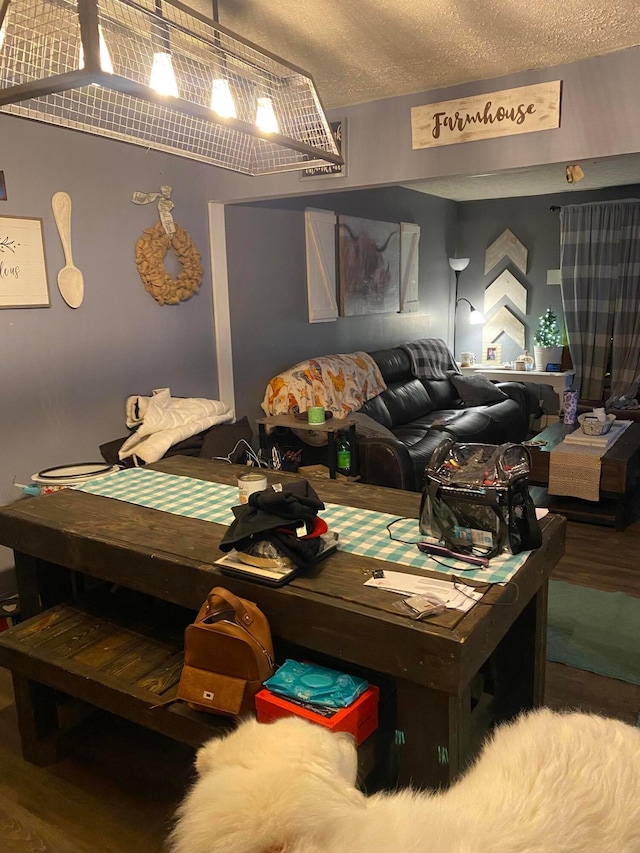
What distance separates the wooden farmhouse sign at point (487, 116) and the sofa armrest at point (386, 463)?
165 cm

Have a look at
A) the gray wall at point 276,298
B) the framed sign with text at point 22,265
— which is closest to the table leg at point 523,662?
the framed sign with text at point 22,265

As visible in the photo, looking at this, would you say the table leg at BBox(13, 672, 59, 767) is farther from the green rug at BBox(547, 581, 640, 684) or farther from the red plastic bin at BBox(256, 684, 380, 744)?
the green rug at BBox(547, 581, 640, 684)

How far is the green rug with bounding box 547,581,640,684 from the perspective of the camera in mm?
2564

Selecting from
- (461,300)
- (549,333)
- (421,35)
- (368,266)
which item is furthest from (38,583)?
(461,300)

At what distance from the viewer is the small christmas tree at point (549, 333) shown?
6820 mm

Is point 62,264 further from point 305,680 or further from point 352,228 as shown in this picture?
point 352,228

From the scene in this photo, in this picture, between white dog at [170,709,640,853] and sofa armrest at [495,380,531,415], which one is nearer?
white dog at [170,709,640,853]

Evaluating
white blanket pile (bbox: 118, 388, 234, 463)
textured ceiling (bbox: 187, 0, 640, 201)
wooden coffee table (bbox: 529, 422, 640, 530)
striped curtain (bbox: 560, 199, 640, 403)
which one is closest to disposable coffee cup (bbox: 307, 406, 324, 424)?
white blanket pile (bbox: 118, 388, 234, 463)

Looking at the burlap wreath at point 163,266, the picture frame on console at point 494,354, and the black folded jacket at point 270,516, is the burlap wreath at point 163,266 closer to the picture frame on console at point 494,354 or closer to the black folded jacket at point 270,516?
the black folded jacket at point 270,516

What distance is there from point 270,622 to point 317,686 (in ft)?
0.67

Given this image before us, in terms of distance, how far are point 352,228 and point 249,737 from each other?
486cm

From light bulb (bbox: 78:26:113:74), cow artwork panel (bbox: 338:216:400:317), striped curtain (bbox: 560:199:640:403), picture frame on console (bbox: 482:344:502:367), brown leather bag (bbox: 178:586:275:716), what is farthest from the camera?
picture frame on console (bbox: 482:344:502:367)

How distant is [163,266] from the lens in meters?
3.63

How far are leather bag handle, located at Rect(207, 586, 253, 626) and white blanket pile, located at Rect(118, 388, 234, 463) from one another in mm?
1761
